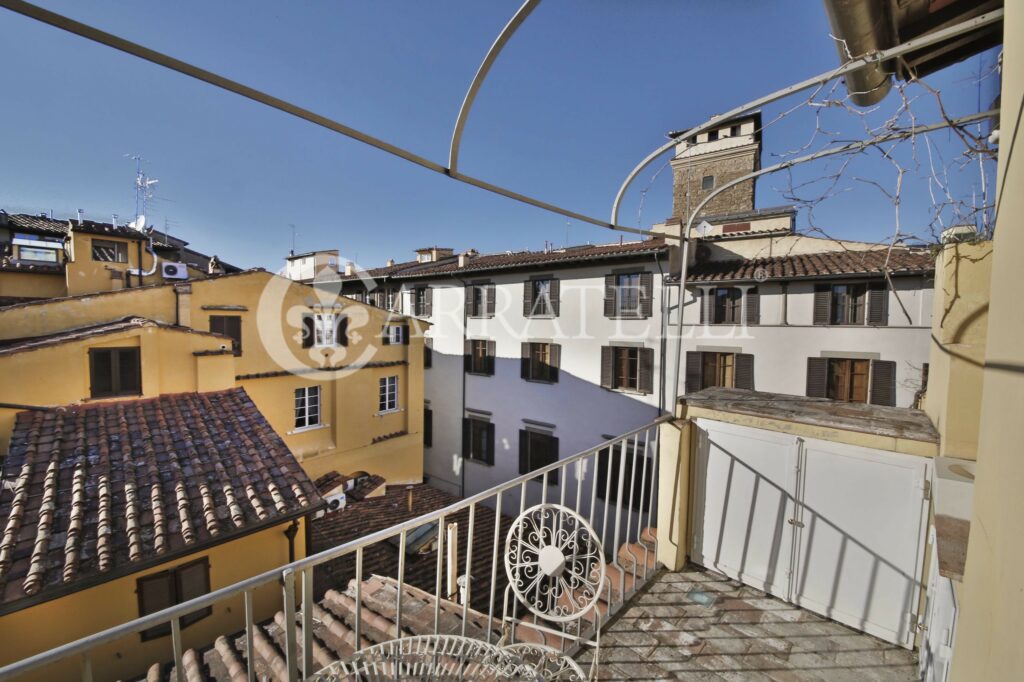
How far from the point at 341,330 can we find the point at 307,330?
0.97 metres

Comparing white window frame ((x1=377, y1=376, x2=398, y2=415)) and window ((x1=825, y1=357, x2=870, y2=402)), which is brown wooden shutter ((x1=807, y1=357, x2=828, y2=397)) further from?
white window frame ((x1=377, y1=376, x2=398, y2=415))

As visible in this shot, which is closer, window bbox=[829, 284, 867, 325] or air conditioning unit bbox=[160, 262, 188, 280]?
window bbox=[829, 284, 867, 325]

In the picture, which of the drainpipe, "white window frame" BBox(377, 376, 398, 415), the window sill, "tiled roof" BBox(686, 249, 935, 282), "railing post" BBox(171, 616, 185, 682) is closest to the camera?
"railing post" BBox(171, 616, 185, 682)

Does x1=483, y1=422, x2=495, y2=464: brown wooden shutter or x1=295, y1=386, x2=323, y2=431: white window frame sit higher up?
x1=295, y1=386, x2=323, y2=431: white window frame

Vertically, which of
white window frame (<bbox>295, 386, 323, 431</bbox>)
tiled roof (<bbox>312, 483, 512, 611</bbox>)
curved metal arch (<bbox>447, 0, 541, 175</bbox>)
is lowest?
tiled roof (<bbox>312, 483, 512, 611</bbox>)

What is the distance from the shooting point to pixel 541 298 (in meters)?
13.2

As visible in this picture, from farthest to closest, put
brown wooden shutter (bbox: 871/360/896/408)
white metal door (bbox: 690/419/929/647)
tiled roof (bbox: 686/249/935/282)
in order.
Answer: brown wooden shutter (bbox: 871/360/896/408) → tiled roof (bbox: 686/249/935/282) → white metal door (bbox: 690/419/929/647)

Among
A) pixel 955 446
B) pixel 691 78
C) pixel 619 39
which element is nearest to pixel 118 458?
pixel 619 39

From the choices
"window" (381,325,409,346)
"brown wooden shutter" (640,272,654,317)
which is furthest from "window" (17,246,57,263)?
"brown wooden shutter" (640,272,654,317)

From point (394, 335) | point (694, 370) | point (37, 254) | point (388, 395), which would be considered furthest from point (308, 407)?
point (37, 254)

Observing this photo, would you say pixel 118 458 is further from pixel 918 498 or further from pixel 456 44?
pixel 918 498

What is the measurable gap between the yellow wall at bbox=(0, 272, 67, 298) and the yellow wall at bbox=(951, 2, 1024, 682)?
16975 millimetres

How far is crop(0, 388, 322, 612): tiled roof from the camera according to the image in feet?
14.3

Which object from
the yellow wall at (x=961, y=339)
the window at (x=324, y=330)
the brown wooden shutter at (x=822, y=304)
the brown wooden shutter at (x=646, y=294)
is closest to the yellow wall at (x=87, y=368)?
the window at (x=324, y=330)
